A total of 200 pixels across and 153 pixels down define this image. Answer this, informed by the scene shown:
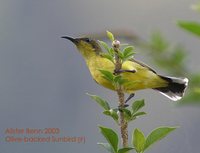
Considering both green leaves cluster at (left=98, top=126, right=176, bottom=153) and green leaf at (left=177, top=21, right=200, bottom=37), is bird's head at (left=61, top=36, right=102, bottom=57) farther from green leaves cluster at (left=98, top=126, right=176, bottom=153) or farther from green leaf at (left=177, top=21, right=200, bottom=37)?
green leaves cluster at (left=98, top=126, right=176, bottom=153)

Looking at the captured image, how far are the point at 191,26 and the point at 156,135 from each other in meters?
0.53

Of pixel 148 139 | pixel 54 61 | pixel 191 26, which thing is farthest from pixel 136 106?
pixel 54 61

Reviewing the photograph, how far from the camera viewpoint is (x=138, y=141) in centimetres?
239

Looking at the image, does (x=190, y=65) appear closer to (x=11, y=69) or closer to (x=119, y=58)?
(x=119, y=58)

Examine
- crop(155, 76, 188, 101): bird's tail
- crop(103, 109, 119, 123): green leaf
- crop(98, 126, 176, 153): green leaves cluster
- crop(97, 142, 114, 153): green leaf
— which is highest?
crop(155, 76, 188, 101): bird's tail

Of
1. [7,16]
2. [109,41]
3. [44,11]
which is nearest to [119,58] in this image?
[109,41]

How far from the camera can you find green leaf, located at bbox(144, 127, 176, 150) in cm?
237

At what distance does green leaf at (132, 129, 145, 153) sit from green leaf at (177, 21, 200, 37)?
0.50 metres

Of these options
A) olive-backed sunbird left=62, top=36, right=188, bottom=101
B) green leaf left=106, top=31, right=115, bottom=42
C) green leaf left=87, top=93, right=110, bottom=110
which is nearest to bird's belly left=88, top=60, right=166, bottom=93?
olive-backed sunbird left=62, top=36, right=188, bottom=101

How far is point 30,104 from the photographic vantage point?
2972 centimetres

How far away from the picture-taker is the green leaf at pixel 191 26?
2684 millimetres

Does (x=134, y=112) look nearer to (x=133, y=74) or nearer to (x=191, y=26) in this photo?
(x=191, y=26)

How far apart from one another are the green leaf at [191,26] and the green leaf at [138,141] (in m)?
0.50

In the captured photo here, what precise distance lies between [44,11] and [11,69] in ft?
52.0
